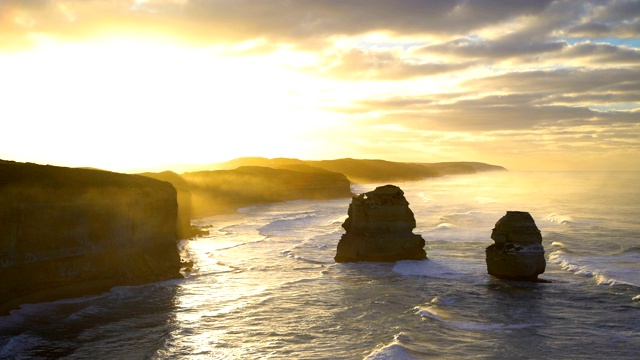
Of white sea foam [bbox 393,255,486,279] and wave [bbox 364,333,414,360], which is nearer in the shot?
wave [bbox 364,333,414,360]

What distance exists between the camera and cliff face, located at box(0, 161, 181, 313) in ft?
82.8

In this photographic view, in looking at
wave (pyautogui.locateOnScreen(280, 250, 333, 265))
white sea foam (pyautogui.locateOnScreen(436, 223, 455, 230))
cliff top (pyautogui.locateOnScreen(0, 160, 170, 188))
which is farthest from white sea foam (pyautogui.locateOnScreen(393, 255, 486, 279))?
white sea foam (pyautogui.locateOnScreen(436, 223, 455, 230))

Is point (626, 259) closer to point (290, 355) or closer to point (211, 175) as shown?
point (290, 355)

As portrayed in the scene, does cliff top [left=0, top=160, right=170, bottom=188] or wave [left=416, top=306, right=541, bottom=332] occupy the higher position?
cliff top [left=0, top=160, right=170, bottom=188]

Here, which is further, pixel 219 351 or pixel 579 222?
pixel 579 222

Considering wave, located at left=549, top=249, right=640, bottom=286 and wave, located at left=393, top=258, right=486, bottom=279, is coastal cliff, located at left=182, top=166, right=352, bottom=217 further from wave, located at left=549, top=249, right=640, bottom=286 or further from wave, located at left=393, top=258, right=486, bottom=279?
wave, located at left=549, top=249, right=640, bottom=286

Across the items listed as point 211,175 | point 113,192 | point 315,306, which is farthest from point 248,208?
point 315,306

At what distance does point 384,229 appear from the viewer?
36656 millimetres

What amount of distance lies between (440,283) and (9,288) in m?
20.8

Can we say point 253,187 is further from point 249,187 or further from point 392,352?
point 392,352

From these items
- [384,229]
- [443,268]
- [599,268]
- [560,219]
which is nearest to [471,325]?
[443,268]

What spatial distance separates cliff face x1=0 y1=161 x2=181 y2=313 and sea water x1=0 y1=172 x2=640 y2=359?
1245 millimetres

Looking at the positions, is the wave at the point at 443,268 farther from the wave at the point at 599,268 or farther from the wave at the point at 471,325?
the wave at the point at 471,325

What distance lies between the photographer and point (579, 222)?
193ft
